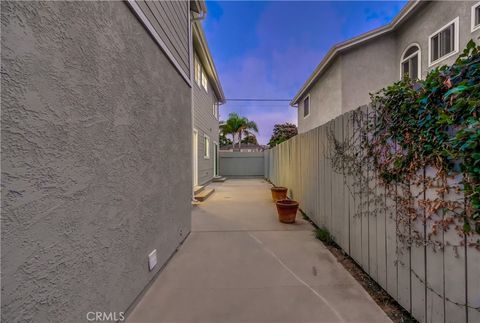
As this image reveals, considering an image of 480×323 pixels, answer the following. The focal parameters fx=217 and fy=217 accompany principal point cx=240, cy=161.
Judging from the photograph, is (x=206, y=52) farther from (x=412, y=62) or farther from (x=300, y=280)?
(x=300, y=280)

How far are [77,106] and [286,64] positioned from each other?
16.0 m

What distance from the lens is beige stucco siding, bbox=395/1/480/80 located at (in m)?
5.21

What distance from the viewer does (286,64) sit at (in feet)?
50.5

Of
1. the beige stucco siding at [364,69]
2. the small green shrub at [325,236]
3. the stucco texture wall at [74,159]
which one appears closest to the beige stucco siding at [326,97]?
the beige stucco siding at [364,69]

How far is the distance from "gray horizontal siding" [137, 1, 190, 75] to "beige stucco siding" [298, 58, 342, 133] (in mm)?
5914

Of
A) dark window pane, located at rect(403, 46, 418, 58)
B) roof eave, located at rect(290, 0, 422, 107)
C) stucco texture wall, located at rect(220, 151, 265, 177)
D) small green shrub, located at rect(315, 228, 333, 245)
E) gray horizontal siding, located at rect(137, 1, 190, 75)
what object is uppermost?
roof eave, located at rect(290, 0, 422, 107)

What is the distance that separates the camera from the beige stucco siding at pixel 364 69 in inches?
308

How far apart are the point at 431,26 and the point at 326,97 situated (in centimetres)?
Result: 360

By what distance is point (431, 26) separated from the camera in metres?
6.20

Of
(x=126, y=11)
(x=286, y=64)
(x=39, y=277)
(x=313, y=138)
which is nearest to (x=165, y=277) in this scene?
(x=39, y=277)

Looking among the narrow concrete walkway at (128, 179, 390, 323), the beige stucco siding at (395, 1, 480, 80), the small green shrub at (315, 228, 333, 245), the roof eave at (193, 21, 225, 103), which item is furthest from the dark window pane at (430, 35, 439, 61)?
the roof eave at (193, 21, 225, 103)

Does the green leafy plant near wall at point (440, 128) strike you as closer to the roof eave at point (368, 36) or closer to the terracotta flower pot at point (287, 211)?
the terracotta flower pot at point (287, 211)

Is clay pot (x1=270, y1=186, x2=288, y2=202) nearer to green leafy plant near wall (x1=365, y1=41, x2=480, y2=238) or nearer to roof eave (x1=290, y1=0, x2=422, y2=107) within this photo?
green leafy plant near wall (x1=365, y1=41, x2=480, y2=238)

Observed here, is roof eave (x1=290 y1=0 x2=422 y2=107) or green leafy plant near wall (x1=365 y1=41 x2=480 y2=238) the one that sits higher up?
roof eave (x1=290 y1=0 x2=422 y2=107)
